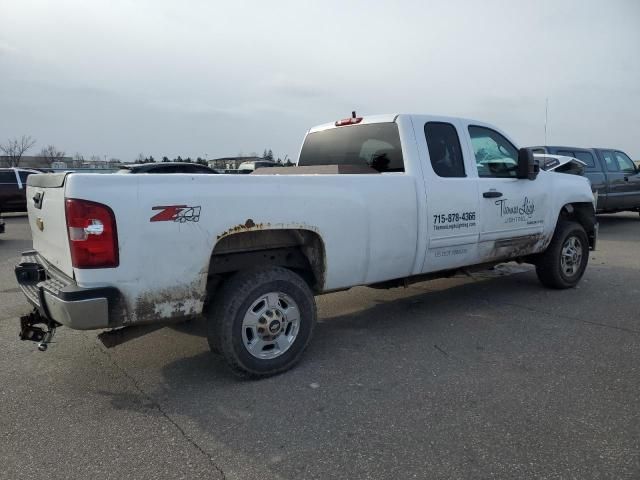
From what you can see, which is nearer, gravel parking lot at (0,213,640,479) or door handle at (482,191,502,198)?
gravel parking lot at (0,213,640,479)

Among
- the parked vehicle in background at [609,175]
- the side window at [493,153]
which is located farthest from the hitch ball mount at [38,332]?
the parked vehicle in background at [609,175]

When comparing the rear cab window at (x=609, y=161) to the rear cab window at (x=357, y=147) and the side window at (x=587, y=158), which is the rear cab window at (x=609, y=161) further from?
the rear cab window at (x=357, y=147)

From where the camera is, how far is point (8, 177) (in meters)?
15.9

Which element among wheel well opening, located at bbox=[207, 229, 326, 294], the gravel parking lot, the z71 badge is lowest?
the gravel parking lot

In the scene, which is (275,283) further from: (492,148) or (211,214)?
(492,148)

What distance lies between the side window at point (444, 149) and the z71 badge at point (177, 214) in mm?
2424

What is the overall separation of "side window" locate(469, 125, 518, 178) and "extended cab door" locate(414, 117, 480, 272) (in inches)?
9.3

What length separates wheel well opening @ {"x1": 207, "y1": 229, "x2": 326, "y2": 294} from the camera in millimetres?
3648

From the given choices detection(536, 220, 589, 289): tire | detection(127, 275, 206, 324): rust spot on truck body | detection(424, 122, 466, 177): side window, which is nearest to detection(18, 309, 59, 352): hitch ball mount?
detection(127, 275, 206, 324): rust spot on truck body

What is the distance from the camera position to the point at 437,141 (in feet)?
16.1

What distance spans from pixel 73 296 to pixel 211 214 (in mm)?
956

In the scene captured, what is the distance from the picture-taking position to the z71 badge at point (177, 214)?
313 cm

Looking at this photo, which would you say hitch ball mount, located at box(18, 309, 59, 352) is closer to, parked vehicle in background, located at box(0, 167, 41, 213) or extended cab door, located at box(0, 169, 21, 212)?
parked vehicle in background, located at box(0, 167, 41, 213)

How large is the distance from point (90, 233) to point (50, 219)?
68 centimetres
